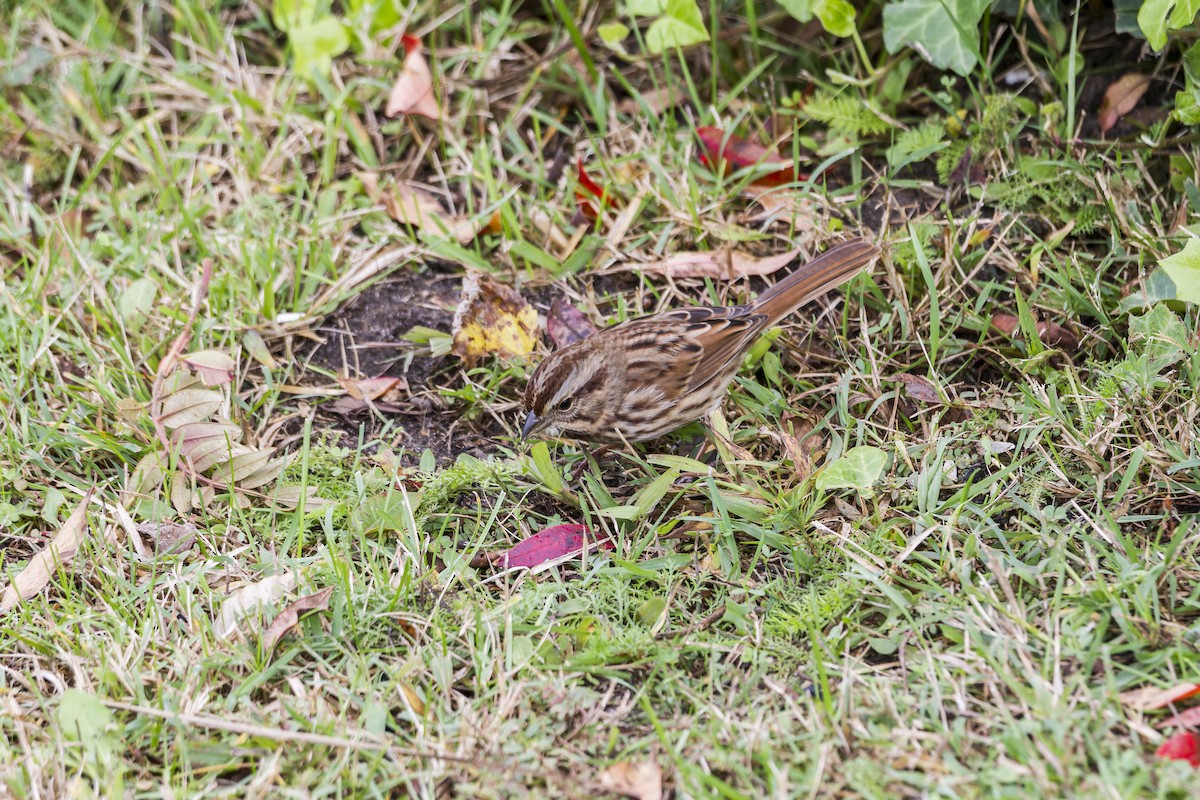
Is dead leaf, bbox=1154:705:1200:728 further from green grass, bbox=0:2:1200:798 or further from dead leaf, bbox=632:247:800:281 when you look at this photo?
dead leaf, bbox=632:247:800:281

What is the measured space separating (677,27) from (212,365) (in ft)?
8.70

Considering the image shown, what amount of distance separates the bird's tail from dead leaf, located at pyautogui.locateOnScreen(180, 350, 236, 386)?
2181mm

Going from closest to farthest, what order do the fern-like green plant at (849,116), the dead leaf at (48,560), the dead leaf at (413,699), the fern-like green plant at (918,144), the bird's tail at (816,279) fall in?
the dead leaf at (413,699)
the dead leaf at (48,560)
the bird's tail at (816,279)
the fern-like green plant at (918,144)
the fern-like green plant at (849,116)

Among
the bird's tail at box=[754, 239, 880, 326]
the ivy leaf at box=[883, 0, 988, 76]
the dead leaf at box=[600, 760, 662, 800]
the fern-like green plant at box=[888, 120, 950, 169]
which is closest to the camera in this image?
the dead leaf at box=[600, 760, 662, 800]

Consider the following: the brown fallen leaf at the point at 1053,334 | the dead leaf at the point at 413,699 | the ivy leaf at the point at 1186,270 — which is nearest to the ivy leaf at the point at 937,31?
the brown fallen leaf at the point at 1053,334

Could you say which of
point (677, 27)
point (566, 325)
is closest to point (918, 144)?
point (677, 27)

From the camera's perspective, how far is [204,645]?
3547 mm

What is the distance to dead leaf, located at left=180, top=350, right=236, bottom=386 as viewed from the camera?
15.2 feet

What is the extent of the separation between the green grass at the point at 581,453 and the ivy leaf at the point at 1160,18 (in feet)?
1.54

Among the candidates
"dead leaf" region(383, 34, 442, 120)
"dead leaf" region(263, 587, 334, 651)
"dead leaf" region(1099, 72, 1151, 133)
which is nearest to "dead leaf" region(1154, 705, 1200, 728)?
"dead leaf" region(263, 587, 334, 651)

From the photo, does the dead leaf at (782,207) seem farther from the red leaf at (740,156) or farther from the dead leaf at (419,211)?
the dead leaf at (419,211)

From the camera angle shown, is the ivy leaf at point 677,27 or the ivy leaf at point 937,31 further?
the ivy leaf at point 677,27

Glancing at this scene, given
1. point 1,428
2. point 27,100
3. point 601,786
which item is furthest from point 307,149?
point 601,786

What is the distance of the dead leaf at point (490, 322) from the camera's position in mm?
4781
